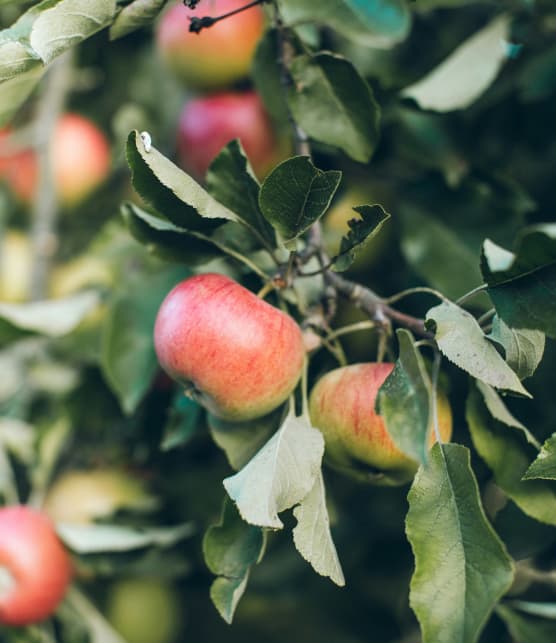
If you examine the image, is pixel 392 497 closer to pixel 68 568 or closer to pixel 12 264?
pixel 68 568

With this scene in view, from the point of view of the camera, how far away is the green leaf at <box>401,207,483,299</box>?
96cm

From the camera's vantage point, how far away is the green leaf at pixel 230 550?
2.38 ft

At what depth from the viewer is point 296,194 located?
2.28 ft

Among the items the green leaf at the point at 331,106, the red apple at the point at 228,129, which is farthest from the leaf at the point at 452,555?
the red apple at the point at 228,129

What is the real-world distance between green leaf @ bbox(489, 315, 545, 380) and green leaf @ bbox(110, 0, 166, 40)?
0.41 meters

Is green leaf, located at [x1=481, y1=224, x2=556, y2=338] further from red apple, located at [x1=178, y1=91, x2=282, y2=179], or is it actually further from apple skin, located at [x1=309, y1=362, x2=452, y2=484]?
red apple, located at [x1=178, y1=91, x2=282, y2=179]

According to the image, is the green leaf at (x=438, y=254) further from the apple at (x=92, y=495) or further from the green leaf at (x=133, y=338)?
the apple at (x=92, y=495)

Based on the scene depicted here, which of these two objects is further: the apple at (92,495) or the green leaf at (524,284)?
the apple at (92,495)

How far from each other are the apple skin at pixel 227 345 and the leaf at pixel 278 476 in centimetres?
5

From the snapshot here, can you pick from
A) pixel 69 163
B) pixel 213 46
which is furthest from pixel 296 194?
pixel 69 163

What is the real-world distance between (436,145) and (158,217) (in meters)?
0.46

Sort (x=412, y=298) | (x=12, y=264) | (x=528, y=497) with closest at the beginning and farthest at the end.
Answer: (x=528, y=497) → (x=412, y=298) → (x=12, y=264)

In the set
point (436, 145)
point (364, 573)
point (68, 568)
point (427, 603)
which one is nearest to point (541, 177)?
point (436, 145)

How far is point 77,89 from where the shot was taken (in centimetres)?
152
